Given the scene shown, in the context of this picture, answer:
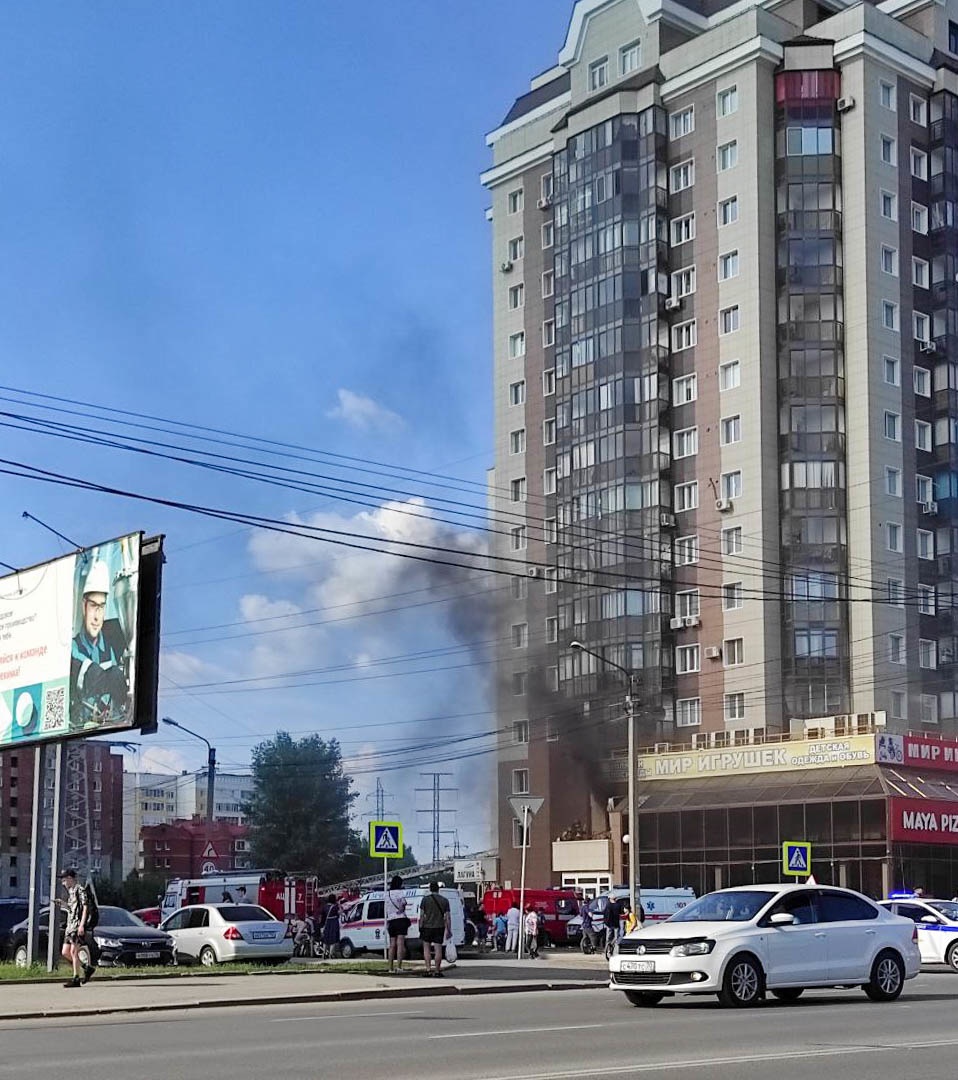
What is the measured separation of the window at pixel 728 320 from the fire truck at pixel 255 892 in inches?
1338

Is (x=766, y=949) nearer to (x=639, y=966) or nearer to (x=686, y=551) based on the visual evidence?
(x=639, y=966)

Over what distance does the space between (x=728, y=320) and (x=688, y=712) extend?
58.5 ft

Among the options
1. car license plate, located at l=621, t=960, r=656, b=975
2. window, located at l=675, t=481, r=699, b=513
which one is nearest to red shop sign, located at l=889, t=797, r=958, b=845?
window, located at l=675, t=481, r=699, b=513

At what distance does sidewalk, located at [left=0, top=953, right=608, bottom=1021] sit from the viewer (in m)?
22.4

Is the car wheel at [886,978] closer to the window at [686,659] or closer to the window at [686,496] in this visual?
the window at [686,659]

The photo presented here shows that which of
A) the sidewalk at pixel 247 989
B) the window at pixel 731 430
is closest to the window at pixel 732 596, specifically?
the window at pixel 731 430

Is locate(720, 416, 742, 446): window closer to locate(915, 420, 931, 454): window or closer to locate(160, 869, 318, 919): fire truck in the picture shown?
locate(915, 420, 931, 454): window

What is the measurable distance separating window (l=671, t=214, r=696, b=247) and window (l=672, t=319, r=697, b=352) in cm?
397

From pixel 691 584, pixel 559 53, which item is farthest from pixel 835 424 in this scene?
pixel 559 53

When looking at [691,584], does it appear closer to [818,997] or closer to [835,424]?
[835,424]

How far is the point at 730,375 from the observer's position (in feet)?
253

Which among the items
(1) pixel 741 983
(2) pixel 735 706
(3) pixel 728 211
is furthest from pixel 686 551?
(1) pixel 741 983

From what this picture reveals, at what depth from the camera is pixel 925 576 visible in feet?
248

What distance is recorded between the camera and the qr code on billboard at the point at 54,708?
31641 millimetres
